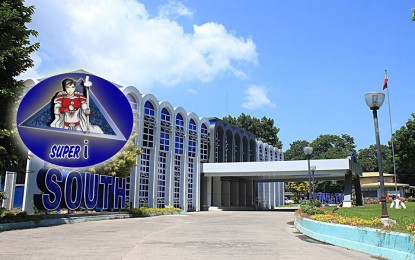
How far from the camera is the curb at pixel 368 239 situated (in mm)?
8697

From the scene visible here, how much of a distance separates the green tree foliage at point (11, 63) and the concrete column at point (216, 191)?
102 ft

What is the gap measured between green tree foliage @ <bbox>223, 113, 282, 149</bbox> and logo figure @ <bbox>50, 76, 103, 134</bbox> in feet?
185

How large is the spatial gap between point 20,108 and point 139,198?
1621 cm

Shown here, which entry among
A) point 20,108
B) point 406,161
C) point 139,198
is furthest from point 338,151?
point 20,108

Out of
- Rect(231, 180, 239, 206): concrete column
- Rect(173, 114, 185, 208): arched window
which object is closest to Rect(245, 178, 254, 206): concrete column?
Rect(231, 180, 239, 206): concrete column

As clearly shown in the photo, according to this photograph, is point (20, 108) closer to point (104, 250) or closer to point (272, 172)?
point (104, 250)

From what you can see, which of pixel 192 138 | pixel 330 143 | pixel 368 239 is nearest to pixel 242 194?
pixel 192 138

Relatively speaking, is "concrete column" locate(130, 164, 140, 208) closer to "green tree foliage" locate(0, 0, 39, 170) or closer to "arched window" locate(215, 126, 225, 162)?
"arched window" locate(215, 126, 225, 162)

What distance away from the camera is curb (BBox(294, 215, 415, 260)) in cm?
870

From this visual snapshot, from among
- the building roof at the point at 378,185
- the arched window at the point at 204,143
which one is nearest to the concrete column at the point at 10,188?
the arched window at the point at 204,143

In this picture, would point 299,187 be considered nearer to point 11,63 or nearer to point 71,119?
point 71,119

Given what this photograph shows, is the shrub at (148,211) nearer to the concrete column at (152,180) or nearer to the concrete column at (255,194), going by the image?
the concrete column at (152,180)

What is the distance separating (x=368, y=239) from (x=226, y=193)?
1573 inches

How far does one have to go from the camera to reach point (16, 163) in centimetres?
1831
